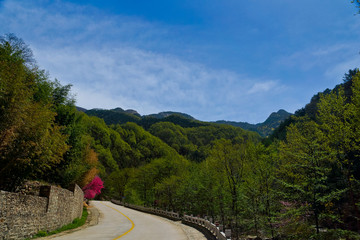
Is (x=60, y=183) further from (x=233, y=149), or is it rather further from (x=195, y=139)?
(x=195, y=139)

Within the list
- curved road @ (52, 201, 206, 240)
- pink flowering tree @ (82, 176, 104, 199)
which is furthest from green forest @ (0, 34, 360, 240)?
pink flowering tree @ (82, 176, 104, 199)

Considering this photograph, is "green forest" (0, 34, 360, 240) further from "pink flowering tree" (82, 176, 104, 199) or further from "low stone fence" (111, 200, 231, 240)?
"pink flowering tree" (82, 176, 104, 199)

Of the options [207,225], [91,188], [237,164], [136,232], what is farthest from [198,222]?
[91,188]

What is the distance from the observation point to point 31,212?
11.4 metres

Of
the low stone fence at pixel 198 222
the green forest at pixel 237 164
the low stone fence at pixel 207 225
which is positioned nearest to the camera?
the low stone fence at pixel 198 222

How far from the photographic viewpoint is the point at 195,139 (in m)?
182

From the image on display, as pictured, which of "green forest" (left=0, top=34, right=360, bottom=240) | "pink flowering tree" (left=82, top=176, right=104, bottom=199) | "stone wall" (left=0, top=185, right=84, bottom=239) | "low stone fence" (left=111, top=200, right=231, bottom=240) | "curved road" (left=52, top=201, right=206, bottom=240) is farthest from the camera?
"pink flowering tree" (left=82, top=176, right=104, bottom=199)

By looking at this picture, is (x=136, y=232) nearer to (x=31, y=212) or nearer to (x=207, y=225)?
(x=207, y=225)

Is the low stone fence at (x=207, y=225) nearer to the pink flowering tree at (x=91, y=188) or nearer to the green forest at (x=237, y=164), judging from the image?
the green forest at (x=237, y=164)

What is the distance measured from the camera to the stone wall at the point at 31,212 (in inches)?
371

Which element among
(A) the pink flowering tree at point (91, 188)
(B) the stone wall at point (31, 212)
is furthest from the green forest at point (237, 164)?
(A) the pink flowering tree at point (91, 188)

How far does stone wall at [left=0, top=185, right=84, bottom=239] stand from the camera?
942 cm

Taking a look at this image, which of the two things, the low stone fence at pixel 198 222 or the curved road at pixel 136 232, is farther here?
the curved road at pixel 136 232

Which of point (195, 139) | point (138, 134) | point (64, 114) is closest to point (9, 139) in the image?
point (64, 114)
